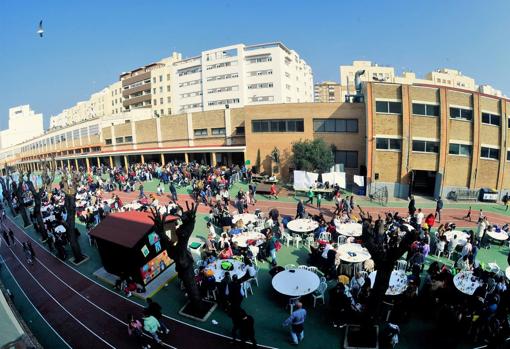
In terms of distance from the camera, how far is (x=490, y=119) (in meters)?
25.6

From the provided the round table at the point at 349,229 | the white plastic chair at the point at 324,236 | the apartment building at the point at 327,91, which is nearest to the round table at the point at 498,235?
the round table at the point at 349,229

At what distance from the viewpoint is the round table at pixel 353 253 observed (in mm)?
11711

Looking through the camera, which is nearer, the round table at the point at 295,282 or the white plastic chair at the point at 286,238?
the round table at the point at 295,282

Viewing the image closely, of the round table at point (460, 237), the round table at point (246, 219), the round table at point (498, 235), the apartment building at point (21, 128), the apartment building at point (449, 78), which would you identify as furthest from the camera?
the apartment building at point (21, 128)

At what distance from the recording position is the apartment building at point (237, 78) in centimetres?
6060

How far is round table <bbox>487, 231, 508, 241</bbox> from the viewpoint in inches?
576

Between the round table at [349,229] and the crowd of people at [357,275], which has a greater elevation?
the round table at [349,229]

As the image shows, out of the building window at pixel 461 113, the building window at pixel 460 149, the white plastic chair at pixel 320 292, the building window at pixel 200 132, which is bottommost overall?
the white plastic chair at pixel 320 292

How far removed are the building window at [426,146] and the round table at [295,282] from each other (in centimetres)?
2057

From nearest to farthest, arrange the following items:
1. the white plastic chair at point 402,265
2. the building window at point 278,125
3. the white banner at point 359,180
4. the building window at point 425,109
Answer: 1. the white plastic chair at point 402,265
2. the building window at point 425,109
3. the white banner at point 359,180
4. the building window at point 278,125

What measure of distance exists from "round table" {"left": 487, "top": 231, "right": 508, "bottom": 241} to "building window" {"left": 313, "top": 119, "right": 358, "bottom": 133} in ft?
53.6

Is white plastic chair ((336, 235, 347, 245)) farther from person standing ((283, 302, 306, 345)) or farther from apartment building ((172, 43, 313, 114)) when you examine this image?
apartment building ((172, 43, 313, 114))

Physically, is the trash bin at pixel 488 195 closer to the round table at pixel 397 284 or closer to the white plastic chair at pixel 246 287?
the round table at pixel 397 284

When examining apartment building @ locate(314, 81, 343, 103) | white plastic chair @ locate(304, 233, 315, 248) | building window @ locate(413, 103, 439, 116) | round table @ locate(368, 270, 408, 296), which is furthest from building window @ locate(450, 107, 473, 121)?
apartment building @ locate(314, 81, 343, 103)
